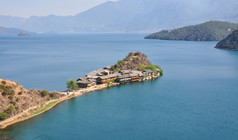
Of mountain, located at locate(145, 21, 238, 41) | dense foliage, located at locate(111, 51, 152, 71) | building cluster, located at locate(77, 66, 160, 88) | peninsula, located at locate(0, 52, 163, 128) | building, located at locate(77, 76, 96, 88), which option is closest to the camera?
peninsula, located at locate(0, 52, 163, 128)

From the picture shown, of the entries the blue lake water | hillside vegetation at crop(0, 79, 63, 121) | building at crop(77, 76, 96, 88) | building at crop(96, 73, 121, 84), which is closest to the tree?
building at crop(77, 76, 96, 88)

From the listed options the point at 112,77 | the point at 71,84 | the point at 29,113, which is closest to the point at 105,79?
the point at 112,77

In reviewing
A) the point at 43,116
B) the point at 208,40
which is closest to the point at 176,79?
the point at 43,116

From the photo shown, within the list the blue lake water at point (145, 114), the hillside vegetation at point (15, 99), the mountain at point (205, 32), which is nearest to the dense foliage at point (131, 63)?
the blue lake water at point (145, 114)

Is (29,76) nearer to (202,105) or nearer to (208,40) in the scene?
(202,105)

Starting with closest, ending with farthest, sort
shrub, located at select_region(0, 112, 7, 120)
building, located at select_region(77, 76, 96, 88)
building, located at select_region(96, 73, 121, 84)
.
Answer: shrub, located at select_region(0, 112, 7, 120) → building, located at select_region(77, 76, 96, 88) → building, located at select_region(96, 73, 121, 84)

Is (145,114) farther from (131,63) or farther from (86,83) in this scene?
(131,63)

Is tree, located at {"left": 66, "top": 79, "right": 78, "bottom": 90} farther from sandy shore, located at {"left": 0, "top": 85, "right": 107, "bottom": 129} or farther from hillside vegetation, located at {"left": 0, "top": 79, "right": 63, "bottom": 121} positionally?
hillside vegetation, located at {"left": 0, "top": 79, "right": 63, "bottom": 121}
